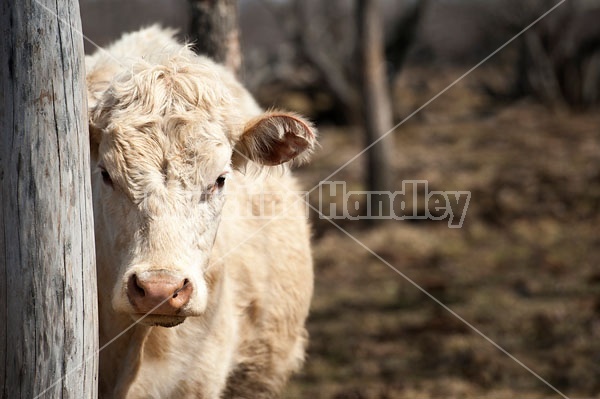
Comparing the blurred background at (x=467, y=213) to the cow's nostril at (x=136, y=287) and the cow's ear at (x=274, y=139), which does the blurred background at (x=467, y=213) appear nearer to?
the cow's ear at (x=274, y=139)

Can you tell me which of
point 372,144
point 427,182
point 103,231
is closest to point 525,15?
point 427,182

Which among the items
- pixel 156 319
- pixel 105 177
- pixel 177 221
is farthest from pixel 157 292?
pixel 105 177

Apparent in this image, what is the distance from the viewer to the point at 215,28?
5.52 m

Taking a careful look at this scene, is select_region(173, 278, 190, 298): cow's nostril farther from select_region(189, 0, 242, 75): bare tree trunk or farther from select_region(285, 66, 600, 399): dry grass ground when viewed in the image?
select_region(285, 66, 600, 399): dry grass ground

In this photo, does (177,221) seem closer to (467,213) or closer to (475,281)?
(475,281)

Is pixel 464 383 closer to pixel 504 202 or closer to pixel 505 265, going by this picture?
pixel 505 265

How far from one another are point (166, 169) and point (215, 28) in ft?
8.33

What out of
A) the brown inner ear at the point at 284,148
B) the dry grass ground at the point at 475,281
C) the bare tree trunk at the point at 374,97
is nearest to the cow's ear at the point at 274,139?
the brown inner ear at the point at 284,148

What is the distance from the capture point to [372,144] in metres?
10.6

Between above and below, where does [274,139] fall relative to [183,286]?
above

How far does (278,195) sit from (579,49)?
14.2m

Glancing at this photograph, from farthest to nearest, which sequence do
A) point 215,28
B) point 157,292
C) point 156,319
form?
point 215,28 → point 156,319 → point 157,292

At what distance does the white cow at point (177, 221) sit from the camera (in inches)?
122

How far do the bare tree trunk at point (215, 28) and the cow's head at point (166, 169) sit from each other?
1.88 m
